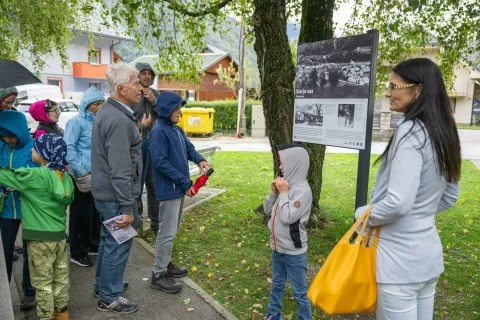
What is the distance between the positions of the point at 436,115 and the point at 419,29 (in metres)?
6.16

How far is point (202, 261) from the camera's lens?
16.5 ft

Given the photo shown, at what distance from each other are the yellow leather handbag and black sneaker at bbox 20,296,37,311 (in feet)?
9.07

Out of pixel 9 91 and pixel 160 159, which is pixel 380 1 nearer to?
pixel 160 159

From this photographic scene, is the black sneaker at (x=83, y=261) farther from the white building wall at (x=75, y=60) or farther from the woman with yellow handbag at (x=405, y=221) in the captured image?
the white building wall at (x=75, y=60)

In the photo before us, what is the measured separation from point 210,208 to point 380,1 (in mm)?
4551

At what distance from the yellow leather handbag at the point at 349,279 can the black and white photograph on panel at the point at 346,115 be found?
6.21 feet

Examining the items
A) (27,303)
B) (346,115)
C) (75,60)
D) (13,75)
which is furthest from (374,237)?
(75,60)

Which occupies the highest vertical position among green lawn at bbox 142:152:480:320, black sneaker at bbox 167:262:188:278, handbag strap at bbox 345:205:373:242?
handbag strap at bbox 345:205:373:242

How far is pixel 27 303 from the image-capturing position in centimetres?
368

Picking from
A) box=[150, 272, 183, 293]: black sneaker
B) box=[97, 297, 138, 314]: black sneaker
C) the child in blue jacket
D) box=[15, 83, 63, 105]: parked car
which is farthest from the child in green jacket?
box=[15, 83, 63, 105]: parked car

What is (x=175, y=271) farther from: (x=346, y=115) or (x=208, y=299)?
(x=346, y=115)

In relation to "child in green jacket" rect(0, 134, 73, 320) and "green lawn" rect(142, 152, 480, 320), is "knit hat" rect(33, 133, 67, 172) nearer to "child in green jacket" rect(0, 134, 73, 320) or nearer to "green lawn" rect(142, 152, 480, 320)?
"child in green jacket" rect(0, 134, 73, 320)

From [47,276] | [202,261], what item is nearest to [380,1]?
[202,261]

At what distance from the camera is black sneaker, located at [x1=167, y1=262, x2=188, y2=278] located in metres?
4.49
